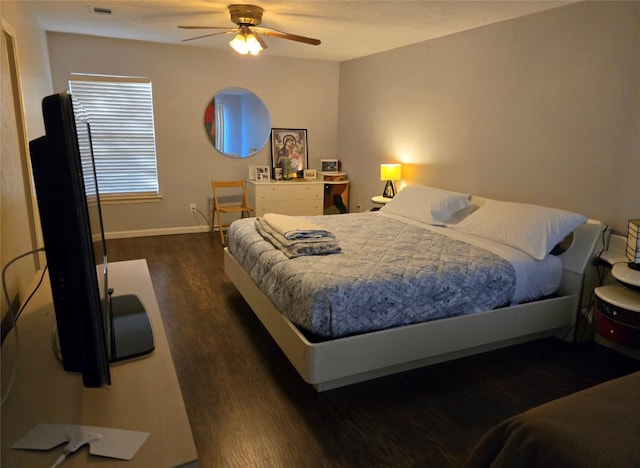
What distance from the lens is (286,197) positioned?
5422 millimetres

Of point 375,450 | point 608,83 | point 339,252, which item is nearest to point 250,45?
point 339,252

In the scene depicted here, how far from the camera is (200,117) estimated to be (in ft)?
17.4

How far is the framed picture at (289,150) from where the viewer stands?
5.75m

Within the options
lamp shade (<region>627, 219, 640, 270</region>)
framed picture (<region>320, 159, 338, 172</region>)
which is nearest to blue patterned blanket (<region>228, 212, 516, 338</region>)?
lamp shade (<region>627, 219, 640, 270</region>)

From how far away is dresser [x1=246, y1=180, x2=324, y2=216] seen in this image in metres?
5.30

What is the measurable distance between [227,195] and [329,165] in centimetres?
151

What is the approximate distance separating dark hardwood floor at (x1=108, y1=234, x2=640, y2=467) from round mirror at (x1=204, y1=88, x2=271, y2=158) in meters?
2.90

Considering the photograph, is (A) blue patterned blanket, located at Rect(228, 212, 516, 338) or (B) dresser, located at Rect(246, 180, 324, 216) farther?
(B) dresser, located at Rect(246, 180, 324, 216)

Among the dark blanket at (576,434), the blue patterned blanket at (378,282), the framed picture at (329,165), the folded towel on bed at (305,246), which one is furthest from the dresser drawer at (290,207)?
the dark blanket at (576,434)

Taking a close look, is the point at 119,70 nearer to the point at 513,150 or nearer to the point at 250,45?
the point at 250,45

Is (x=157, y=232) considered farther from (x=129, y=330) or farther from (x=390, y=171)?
(x=129, y=330)

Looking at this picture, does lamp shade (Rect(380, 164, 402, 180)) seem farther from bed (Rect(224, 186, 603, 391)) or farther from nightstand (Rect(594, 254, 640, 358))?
nightstand (Rect(594, 254, 640, 358))

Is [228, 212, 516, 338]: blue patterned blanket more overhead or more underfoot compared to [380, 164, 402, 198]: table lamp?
more underfoot

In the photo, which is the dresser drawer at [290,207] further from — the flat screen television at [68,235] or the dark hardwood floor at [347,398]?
the flat screen television at [68,235]
